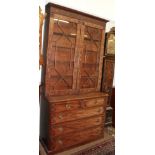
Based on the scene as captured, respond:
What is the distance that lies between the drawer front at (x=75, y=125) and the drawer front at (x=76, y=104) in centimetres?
24

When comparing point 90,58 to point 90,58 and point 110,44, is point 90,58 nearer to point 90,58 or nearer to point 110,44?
point 90,58

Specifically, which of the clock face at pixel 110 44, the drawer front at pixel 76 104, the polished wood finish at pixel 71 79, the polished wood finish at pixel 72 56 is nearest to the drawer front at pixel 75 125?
the polished wood finish at pixel 71 79

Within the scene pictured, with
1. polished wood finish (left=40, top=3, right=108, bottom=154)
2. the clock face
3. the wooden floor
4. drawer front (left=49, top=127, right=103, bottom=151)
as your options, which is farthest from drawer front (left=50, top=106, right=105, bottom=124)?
the clock face

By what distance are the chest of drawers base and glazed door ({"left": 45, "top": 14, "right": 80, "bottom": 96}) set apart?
197mm

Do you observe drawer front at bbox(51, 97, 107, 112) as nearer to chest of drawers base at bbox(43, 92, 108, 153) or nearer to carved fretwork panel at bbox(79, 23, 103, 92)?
chest of drawers base at bbox(43, 92, 108, 153)

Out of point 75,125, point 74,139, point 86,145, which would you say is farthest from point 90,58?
point 86,145

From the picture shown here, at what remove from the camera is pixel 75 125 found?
253 cm

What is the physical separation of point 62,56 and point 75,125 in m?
1.14

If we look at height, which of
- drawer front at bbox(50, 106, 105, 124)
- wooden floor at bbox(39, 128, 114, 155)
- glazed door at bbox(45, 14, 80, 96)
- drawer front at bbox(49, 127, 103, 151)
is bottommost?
wooden floor at bbox(39, 128, 114, 155)

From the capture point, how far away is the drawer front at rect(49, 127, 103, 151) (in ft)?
7.79
